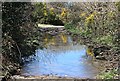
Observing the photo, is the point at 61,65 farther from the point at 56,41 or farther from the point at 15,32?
the point at 56,41

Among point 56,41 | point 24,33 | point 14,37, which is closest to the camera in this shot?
point 14,37

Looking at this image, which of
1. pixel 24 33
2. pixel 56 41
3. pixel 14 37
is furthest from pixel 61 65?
pixel 56 41

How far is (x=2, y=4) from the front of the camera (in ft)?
21.9

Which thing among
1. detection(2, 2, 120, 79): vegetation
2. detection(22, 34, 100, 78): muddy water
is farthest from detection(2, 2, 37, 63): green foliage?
detection(22, 34, 100, 78): muddy water

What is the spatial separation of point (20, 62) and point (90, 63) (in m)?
1.80

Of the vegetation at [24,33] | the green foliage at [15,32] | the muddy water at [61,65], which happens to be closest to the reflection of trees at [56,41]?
the vegetation at [24,33]

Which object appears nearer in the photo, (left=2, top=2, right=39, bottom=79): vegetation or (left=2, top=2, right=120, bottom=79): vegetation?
(left=2, top=2, right=39, bottom=79): vegetation

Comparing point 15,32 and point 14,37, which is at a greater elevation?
point 15,32

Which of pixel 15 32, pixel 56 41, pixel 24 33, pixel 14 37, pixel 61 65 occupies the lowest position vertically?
pixel 56 41

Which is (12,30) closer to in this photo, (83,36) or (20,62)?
(20,62)

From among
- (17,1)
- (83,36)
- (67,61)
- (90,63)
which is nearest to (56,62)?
(67,61)

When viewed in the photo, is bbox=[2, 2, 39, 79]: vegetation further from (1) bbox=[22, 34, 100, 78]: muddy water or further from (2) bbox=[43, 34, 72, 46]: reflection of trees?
(2) bbox=[43, 34, 72, 46]: reflection of trees

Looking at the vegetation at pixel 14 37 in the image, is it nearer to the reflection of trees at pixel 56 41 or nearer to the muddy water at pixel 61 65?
the muddy water at pixel 61 65

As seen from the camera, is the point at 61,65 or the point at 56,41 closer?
the point at 61,65
